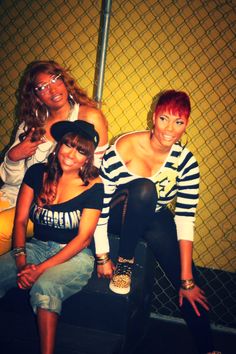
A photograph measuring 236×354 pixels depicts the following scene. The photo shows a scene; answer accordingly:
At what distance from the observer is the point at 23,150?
2178mm

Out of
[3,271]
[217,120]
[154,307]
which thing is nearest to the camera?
[3,271]

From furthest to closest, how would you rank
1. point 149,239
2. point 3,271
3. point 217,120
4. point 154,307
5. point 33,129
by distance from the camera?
point 217,120, point 154,307, point 33,129, point 149,239, point 3,271

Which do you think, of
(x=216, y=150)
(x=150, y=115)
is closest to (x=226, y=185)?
(x=216, y=150)

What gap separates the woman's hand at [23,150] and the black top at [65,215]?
43 centimetres

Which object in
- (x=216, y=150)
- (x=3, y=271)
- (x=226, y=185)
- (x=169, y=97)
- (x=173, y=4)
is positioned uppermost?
(x=173, y=4)

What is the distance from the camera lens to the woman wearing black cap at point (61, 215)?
1.84 meters

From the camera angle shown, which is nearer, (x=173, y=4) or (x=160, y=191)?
(x=160, y=191)

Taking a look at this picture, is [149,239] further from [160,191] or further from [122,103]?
[122,103]

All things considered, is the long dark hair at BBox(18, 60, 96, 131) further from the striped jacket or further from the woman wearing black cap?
the striped jacket

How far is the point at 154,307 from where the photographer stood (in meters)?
2.83

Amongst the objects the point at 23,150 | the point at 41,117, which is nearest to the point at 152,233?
the point at 23,150

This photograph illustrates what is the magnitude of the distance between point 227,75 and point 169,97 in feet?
4.46

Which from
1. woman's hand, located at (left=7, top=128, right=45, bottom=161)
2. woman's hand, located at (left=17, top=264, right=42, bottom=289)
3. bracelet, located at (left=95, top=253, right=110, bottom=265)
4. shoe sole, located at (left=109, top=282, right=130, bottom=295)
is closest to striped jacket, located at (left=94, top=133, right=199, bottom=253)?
bracelet, located at (left=95, top=253, right=110, bottom=265)

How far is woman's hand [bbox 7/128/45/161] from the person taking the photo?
2180mm
